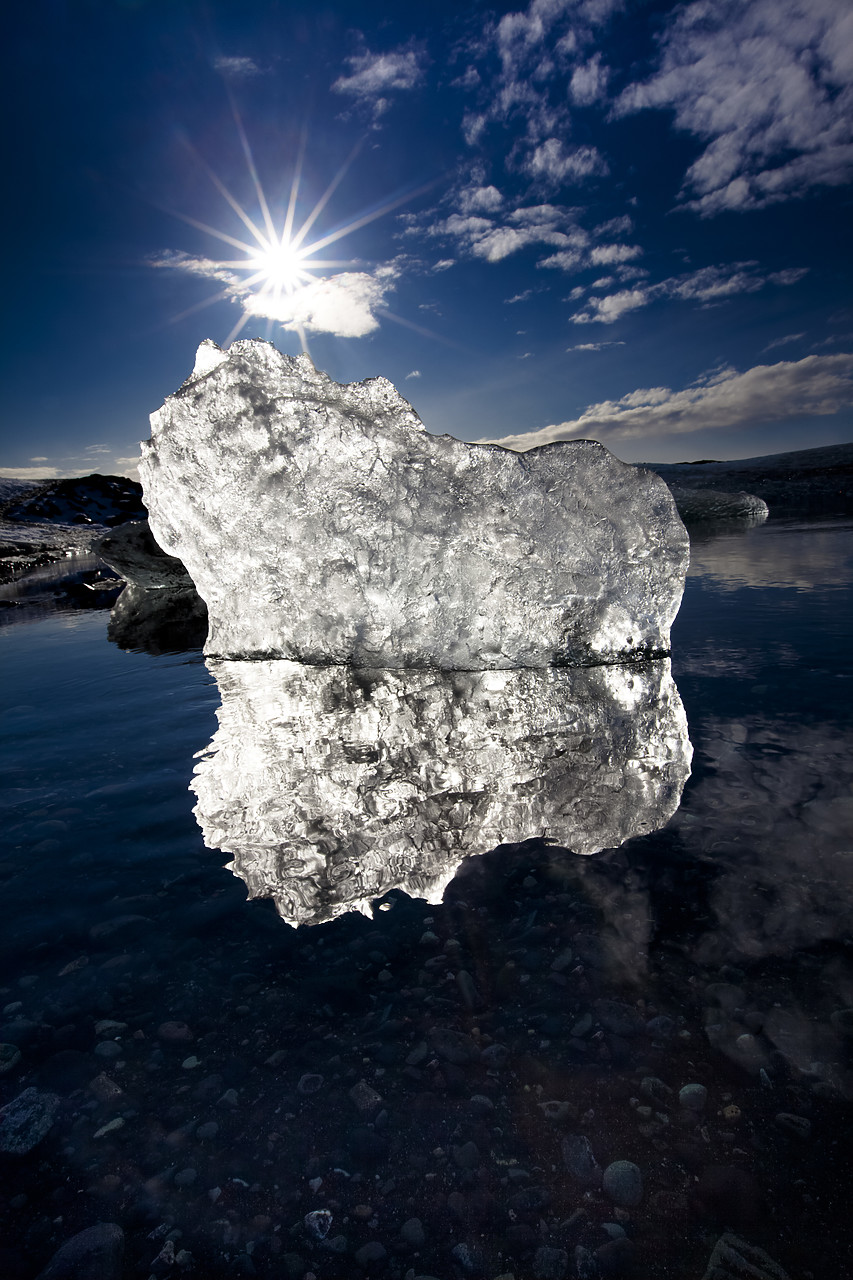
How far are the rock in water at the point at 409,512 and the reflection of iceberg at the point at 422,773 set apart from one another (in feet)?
1.48

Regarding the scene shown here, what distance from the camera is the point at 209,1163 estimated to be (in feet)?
4.91

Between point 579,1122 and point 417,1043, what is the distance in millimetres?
492

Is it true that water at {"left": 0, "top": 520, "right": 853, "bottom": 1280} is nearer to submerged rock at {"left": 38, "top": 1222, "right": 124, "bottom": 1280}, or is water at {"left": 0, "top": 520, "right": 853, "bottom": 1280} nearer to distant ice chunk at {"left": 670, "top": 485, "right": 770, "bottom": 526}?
submerged rock at {"left": 38, "top": 1222, "right": 124, "bottom": 1280}

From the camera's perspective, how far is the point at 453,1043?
177 centimetres

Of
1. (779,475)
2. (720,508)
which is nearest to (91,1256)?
(720,508)

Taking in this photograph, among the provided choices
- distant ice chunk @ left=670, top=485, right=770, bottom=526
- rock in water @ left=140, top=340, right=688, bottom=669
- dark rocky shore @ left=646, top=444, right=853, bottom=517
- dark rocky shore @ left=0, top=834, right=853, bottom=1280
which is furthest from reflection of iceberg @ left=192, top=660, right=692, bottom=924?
dark rocky shore @ left=646, top=444, right=853, bottom=517

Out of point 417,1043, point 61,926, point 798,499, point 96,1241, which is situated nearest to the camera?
point 96,1241

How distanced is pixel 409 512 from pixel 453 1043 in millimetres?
2723

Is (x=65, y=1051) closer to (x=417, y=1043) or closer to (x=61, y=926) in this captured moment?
(x=61, y=926)

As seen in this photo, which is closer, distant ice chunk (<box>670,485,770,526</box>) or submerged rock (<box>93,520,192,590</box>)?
submerged rock (<box>93,520,192,590</box>)

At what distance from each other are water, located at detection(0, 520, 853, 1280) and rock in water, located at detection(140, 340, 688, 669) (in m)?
1.10

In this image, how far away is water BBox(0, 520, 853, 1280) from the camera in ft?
4.41

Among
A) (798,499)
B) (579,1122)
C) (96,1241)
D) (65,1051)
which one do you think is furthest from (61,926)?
(798,499)

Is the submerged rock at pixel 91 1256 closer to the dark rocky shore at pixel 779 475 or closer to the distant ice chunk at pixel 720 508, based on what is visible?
the distant ice chunk at pixel 720 508
